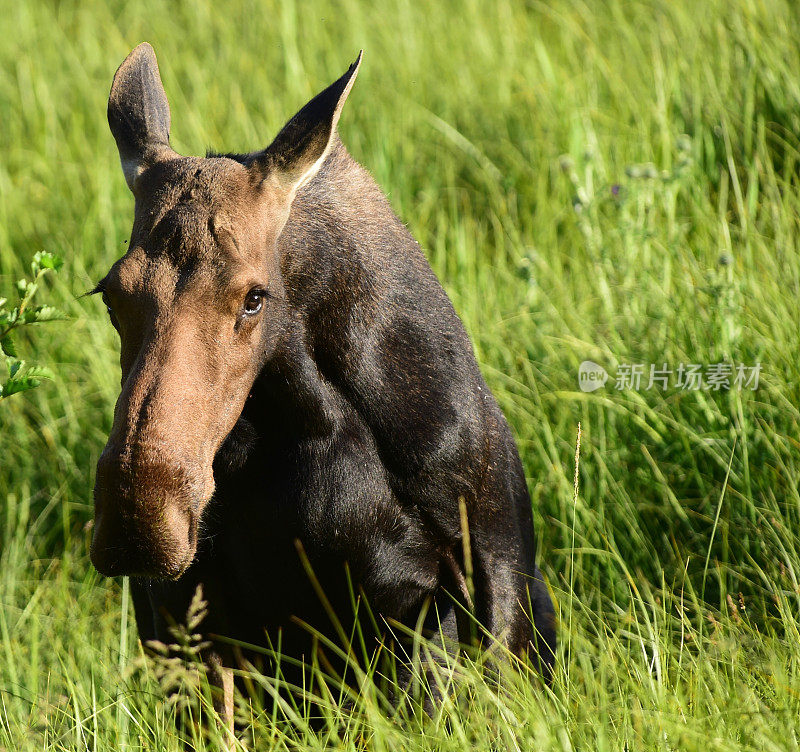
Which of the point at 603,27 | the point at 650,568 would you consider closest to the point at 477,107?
the point at 603,27

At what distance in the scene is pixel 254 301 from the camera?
2691mm

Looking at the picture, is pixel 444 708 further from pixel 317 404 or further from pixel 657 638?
pixel 317 404

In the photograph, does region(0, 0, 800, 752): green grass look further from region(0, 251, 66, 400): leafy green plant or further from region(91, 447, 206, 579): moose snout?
region(0, 251, 66, 400): leafy green plant

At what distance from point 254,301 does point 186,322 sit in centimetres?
23

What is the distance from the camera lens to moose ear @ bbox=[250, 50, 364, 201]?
111 inches

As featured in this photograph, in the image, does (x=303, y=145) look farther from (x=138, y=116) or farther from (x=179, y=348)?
(x=179, y=348)

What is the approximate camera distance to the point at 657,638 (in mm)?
2865

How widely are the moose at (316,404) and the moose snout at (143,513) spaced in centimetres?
20

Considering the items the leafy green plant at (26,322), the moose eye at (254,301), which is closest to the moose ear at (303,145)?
the moose eye at (254,301)
